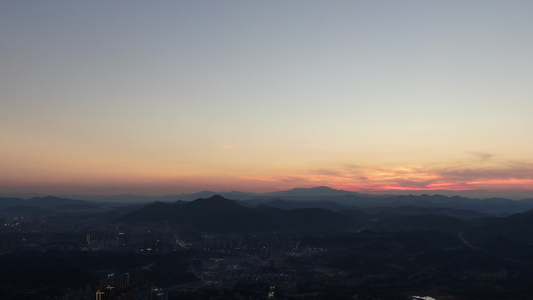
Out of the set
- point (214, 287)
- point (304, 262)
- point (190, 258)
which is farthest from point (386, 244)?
point (214, 287)

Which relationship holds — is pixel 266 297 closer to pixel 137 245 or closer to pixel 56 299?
pixel 56 299

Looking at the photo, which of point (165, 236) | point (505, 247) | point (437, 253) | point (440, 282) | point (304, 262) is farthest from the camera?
point (165, 236)

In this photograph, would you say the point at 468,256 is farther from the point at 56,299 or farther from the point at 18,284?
the point at 18,284

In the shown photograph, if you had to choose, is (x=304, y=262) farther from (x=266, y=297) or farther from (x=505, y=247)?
(x=505, y=247)

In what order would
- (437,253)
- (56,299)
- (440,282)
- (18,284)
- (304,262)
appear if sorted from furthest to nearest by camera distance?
1. (437,253)
2. (304,262)
3. (440,282)
4. (18,284)
5. (56,299)

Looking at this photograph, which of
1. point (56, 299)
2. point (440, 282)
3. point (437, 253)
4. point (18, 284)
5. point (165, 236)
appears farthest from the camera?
point (165, 236)

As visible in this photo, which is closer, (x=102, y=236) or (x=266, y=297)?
(x=266, y=297)

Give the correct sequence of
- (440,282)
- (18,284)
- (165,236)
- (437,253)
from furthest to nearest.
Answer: (165,236) → (437,253) → (440,282) → (18,284)

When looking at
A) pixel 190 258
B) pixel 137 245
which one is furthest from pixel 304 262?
pixel 137 245

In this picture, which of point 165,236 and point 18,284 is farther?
point 165,236
